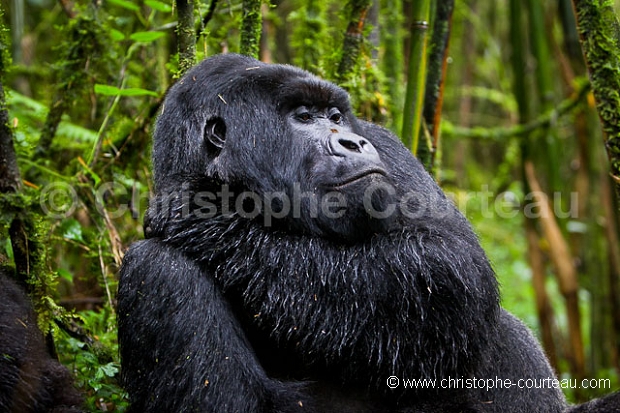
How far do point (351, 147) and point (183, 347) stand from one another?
1030 millimetres

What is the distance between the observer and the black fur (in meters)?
2.61

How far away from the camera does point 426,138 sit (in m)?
4.21

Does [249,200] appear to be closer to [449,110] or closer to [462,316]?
[462,316]

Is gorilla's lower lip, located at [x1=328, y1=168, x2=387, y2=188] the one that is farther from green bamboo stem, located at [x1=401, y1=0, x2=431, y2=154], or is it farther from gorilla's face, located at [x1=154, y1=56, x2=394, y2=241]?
green bamboo stem, located at [x1=401, y1=0, x2=431, y2=154]

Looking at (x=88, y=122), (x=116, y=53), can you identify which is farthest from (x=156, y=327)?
(x=88, y=122)

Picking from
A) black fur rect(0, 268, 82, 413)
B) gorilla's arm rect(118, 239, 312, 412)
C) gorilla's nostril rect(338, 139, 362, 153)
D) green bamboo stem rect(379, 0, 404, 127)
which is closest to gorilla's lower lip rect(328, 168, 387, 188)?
gorilla's nostril rect(338, 139, 362, 153)

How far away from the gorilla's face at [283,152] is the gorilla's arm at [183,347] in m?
0.38

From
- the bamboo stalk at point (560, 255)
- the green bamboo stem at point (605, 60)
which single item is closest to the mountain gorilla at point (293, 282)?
the green bamboo stem at point (605, 60)

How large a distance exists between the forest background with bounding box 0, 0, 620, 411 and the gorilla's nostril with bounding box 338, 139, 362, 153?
976mm

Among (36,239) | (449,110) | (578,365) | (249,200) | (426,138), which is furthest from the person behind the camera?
(449,110)

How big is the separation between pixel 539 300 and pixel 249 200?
520 centimetres

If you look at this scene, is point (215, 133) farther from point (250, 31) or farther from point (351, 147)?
point (250, 31)

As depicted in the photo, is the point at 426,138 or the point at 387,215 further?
the point at 426,138

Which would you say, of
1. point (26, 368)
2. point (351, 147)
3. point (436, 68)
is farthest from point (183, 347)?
point (436, 68)
